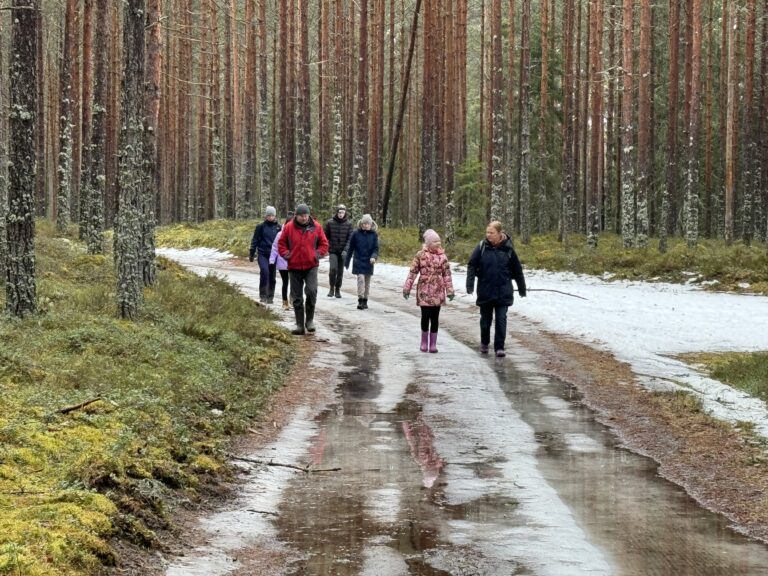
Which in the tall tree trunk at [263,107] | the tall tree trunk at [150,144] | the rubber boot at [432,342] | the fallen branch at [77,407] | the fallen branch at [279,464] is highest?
the tall tree trunk at [263,107]

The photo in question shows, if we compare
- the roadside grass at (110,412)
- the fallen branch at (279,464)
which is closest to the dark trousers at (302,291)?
the roadside grass at (110,412)

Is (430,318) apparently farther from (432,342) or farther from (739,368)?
(739,368)

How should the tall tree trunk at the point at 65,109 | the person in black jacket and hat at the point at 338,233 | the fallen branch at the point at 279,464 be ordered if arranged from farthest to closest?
the tall tree trunk at the point at 65,109
the person in black jacket and hat at the point at 338,233
the fallen branch at the point at 279,464

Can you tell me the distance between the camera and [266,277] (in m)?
20.3

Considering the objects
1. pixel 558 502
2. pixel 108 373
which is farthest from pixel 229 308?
pixel 558 502

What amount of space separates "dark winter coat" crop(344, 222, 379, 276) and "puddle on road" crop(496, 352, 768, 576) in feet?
33.2

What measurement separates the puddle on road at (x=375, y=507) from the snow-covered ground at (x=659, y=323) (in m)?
3.73

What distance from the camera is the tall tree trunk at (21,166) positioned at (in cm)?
1214

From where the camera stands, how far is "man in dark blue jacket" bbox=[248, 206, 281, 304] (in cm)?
2016

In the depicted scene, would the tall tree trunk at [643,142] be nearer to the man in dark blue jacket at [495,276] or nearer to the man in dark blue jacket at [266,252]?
the man in dark blue jacket at [266,252]

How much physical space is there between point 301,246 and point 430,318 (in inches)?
116

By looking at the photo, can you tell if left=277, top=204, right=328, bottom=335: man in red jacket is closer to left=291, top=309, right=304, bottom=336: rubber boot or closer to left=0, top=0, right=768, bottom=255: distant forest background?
left=291, top=309, right=304, bottom=336: rubber boot

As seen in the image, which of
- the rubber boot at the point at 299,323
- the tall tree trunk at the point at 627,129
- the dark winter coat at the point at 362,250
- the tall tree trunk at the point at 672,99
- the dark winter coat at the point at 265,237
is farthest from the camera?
the tall tree trunk at the point at 672,99

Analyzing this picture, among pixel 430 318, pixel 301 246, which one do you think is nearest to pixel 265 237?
pixel 301 246
